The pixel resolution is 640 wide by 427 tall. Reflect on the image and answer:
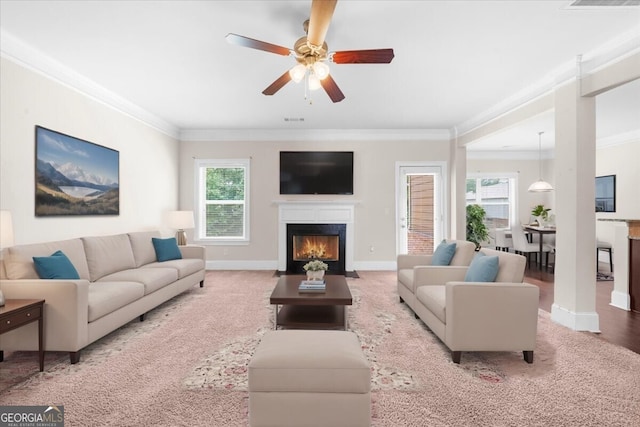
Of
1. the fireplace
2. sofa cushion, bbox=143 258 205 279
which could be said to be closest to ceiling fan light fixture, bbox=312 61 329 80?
sofa cushion, bbox=143 258 205 279

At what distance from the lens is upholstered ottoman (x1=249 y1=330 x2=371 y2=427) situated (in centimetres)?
170

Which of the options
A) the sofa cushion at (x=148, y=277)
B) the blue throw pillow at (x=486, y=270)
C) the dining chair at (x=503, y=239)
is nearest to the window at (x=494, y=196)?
the dining chair at (x=503, y=239)

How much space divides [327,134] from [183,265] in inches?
140

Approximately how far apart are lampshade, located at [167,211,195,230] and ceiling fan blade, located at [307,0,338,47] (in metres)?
4.13

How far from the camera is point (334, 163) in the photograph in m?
6.32

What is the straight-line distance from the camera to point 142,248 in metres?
4.48

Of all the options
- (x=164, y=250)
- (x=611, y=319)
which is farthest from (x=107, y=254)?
(x=611, y=319)

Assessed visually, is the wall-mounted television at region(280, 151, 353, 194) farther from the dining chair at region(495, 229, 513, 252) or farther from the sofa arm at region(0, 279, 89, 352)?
the sofa arm at region(0, 279, 89, 352)

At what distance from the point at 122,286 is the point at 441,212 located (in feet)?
17.6

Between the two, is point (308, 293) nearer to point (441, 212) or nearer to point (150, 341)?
point (150, 341)

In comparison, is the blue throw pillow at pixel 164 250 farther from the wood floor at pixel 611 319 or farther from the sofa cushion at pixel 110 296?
the wood floor at pixel 611 319

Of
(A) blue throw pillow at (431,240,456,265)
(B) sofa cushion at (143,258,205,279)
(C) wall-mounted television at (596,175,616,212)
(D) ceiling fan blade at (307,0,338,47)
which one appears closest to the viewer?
(D) ceiling fan blade at (307,0,338,47)

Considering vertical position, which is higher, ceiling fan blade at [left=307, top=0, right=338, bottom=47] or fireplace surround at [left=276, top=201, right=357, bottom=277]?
ceiling fan blade at [left=307, top=0, right=338, bottom=47]

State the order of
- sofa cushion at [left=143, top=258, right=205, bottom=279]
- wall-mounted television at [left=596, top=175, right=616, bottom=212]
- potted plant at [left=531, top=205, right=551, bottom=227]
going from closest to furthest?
1. sofa cushion at [left=143, top=258, right=205, bottom=279]
2. wall-mounted television at [left=596, top=175, right=616, bottom=212]
3. potted plant at [left=531, top=205, right=551, bottom=227]
